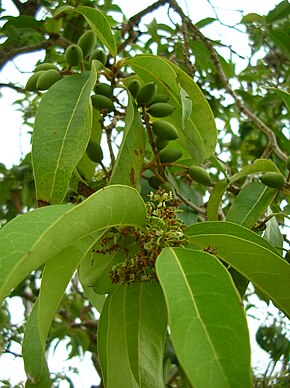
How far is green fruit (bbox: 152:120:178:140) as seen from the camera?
1120 millimetres

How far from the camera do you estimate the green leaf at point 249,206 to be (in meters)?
1.15

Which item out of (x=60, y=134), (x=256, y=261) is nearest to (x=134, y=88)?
(x=60, y=134)

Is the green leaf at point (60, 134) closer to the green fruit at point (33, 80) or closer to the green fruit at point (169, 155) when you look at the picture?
the green fruit at point (33, 80)

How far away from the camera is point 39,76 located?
1161 mm

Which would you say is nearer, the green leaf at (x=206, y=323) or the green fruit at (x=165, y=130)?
the green leaf at (x=206, y=323)

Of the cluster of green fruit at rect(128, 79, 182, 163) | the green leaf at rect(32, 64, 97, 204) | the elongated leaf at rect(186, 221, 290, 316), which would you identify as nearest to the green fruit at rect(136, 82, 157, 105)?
the cluster of green fruit at rect(128, 79, 182, 163)

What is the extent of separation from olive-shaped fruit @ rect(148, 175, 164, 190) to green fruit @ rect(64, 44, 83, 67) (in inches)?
10.3

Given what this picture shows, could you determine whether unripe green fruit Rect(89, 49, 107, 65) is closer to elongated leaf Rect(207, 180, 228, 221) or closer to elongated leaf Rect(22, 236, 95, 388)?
elongated leaf Rect(207, 180, 228, 221)

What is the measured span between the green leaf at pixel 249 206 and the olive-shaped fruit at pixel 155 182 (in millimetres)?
143

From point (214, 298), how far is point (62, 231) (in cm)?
18

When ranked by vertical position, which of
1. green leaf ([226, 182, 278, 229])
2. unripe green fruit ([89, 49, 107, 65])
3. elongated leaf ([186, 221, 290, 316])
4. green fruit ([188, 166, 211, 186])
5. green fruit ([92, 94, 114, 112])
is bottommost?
elongated leaf ([186, 221, 290, 316])

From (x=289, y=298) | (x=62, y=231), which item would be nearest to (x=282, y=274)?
(x=289, y=298)

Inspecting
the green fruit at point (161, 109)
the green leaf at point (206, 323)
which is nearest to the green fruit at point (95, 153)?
the green fruit at point (161, 109)

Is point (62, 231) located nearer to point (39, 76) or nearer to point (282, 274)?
point (282, 274)
